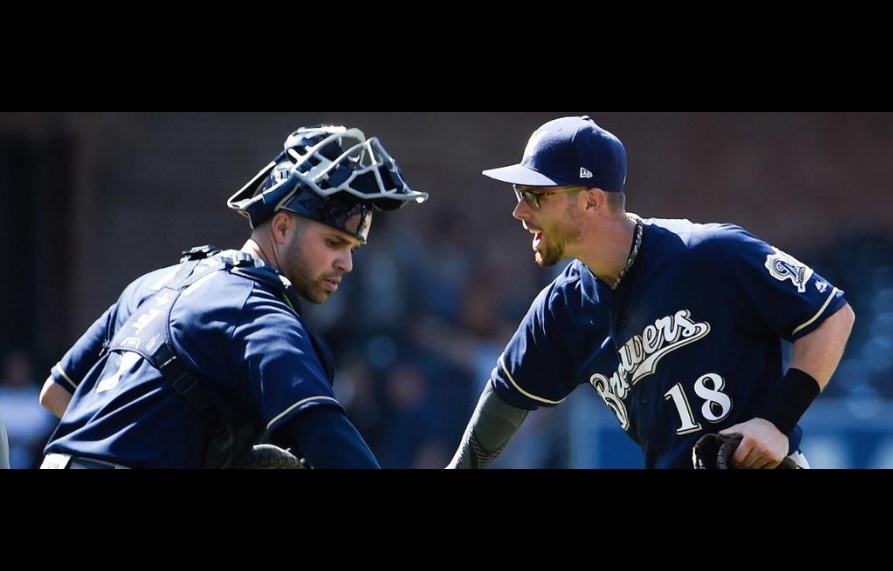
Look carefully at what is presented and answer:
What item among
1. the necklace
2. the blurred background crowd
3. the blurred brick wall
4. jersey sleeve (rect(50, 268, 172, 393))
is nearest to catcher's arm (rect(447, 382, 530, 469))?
the necklace

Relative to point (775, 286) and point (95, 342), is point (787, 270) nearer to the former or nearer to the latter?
point (775, 286)

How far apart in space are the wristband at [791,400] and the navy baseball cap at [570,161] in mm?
824

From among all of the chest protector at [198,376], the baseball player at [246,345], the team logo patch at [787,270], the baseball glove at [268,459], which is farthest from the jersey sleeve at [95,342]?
the team logo patch at [787,270]

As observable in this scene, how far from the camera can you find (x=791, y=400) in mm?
3895

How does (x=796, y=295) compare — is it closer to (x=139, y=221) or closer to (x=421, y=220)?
(x=421, y=220)

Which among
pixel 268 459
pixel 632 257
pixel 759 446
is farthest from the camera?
pixel 632 257

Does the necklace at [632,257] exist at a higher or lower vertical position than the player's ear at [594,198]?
lower

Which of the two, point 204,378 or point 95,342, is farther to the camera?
point 95,342

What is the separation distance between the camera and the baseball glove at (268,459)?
12.8ft

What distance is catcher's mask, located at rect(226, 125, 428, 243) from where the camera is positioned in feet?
13.1

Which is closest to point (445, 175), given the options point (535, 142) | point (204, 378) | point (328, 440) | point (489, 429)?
point (489, 429)

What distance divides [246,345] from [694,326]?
1394 millimetres

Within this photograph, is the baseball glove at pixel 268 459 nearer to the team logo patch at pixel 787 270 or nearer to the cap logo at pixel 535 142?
the cap logo at pixel 535 142
